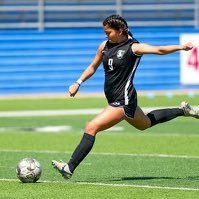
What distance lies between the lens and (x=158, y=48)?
33.8 ft

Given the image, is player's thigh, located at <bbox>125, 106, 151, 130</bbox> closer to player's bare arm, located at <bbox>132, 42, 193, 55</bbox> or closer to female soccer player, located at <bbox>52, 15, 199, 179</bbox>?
female soccer player, located at <bbox>52, 15, 199, 179</bbox>

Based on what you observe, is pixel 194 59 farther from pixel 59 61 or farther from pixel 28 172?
pixel 28 172

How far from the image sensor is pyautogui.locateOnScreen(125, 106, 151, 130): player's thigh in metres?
11.0

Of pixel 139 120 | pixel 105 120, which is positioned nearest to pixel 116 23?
pixel 105 120

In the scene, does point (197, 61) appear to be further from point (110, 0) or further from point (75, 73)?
point (110, 0)

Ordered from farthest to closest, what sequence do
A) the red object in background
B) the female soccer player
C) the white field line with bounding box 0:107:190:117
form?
the red object in background
the white field line with bounding box 0:107:190:117
the female soccer player

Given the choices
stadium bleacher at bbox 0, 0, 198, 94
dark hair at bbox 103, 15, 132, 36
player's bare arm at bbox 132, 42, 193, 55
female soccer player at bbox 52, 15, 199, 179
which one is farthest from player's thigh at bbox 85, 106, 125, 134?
stadium bleacher at bbox 0, 0, 198, 94

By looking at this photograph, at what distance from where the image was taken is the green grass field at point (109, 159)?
9781 mm

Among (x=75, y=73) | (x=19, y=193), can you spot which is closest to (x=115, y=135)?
(x=19, y=193)

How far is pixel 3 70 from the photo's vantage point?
2738 centimetres

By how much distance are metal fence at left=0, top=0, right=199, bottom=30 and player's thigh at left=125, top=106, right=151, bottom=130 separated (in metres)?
17.9

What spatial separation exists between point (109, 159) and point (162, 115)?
82.3 inches

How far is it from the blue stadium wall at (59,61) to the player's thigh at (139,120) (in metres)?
16.3

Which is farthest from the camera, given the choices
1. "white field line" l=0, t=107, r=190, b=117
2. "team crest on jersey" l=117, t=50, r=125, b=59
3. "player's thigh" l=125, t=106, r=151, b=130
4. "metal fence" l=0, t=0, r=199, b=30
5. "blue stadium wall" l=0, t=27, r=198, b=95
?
"metal fence" l=0, t=0, r=199, b=30
